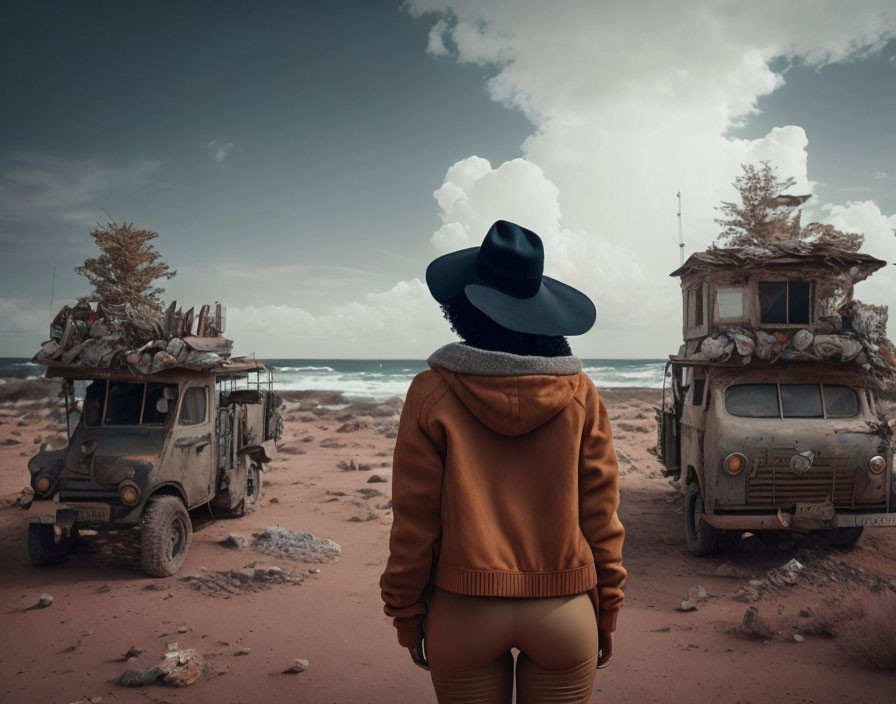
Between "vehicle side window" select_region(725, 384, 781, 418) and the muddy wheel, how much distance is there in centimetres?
702

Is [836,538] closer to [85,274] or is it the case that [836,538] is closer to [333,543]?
[333,543]

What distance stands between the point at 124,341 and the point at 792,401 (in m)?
7.81

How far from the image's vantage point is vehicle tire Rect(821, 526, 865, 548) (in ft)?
24.6

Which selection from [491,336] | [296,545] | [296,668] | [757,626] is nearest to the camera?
[491,336]

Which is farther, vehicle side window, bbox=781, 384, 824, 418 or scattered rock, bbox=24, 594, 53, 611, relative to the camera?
vehicle side window, bbox=781, 384, 824, 418

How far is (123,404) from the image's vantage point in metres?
7.44

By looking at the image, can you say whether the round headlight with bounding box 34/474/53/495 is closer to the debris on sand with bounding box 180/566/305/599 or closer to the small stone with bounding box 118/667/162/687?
the debris on sand with bounding box 180/566/305/599

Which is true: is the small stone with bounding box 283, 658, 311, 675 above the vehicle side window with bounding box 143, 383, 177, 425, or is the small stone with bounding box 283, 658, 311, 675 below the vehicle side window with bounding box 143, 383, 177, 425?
below

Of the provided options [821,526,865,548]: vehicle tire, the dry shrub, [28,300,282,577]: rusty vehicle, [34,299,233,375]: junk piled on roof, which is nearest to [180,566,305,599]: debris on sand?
[28,300,282,577]: rusty vehicle

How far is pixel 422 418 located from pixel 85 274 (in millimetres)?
8279

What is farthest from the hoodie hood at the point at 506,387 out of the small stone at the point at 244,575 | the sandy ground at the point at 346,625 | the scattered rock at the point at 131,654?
the small stone at the point at 244,575

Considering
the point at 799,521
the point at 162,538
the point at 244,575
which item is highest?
the point at 799,521

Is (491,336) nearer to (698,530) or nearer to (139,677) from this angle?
(139,677)

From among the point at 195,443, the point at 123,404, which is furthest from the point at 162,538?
the point at 123,404
